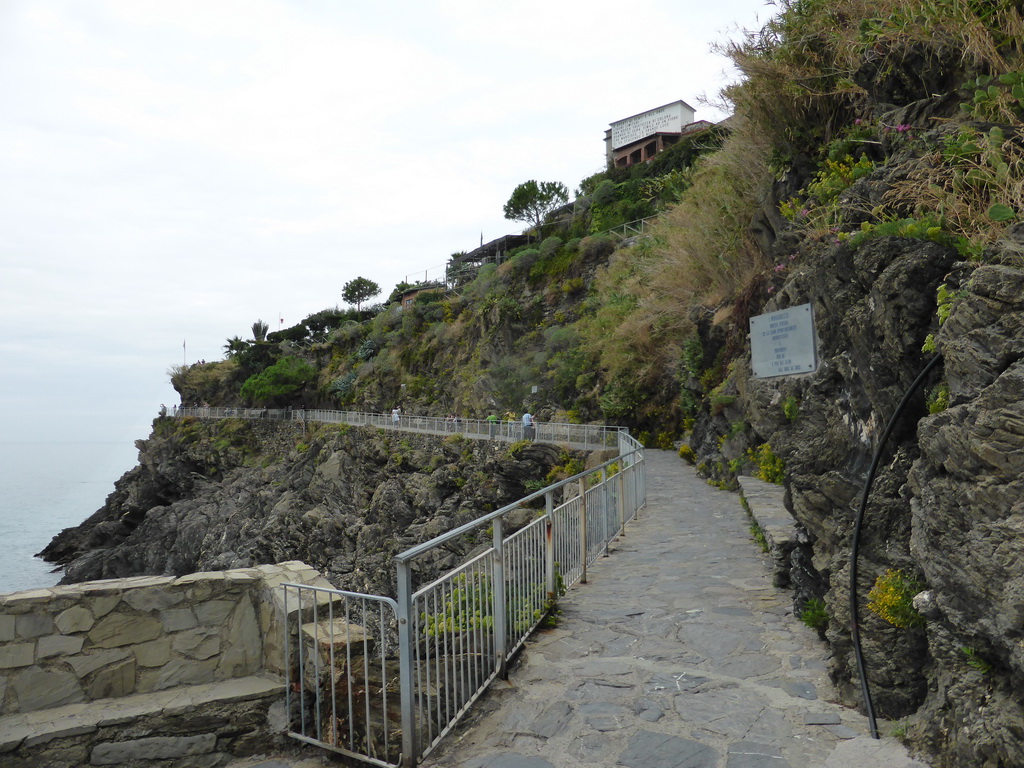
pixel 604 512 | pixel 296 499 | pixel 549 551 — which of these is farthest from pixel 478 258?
pixel 549 551

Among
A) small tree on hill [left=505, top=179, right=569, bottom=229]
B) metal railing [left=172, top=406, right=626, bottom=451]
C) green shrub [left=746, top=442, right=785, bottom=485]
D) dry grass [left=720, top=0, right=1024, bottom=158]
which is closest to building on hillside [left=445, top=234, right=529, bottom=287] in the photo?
small tree on hill [left=505, top=179, right=569, bottom=229]

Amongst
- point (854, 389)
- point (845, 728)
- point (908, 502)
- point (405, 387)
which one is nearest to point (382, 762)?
point (845, 728)

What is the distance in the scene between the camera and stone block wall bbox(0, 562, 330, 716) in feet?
14.0

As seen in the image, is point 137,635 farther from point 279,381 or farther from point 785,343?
point 279,381

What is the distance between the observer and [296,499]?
3098 cm

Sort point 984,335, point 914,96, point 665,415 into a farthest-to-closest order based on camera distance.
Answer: point 665,415, point 914,96, point 984,335

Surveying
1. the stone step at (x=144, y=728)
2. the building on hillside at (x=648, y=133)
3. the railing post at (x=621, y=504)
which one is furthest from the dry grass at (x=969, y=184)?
the building on hillside at (x=648, y=133)

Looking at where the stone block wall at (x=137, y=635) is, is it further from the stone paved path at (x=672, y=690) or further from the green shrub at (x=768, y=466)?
the green shrub at (x=768, y=466)

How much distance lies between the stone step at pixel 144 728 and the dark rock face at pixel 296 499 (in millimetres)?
14186

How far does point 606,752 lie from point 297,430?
141 feet

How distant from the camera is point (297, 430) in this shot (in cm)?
4381

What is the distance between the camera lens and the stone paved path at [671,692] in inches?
138

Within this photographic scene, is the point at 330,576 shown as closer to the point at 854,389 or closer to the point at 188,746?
the point at 188,746

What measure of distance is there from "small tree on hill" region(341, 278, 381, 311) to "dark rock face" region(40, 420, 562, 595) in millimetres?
27233
